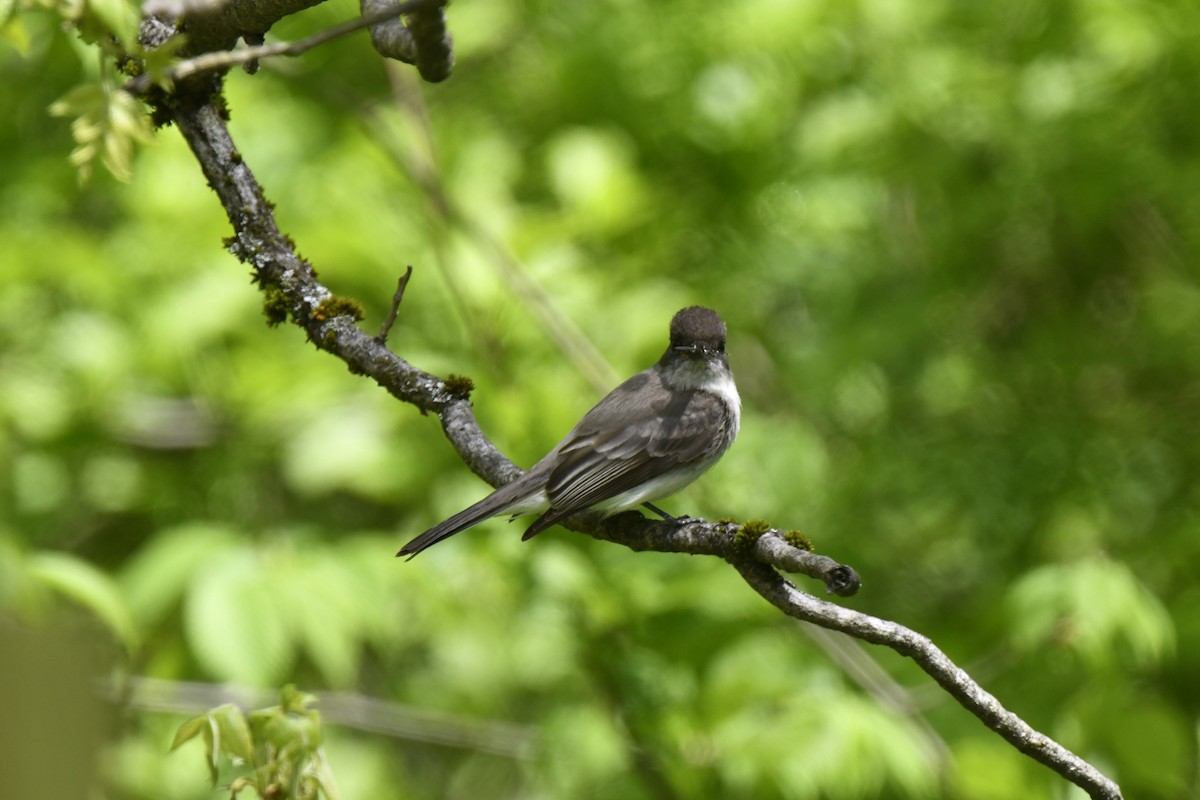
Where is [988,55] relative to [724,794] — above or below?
above

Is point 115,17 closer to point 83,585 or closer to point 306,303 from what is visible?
point 306,303

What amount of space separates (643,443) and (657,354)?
143cm

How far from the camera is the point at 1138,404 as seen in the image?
603 centimetres

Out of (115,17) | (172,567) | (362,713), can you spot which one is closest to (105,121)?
(115,17)

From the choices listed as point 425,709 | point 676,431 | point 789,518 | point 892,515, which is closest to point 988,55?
point 892,515

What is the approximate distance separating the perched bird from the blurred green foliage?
0.41m

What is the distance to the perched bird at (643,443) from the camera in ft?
11.8

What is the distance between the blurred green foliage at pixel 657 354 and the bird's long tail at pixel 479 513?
545mm

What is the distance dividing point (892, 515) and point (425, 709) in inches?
105

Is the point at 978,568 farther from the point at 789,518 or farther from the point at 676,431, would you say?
the point at 676,431

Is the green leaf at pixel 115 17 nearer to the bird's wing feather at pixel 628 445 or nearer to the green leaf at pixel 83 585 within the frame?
the green leaf at pixel 83 585

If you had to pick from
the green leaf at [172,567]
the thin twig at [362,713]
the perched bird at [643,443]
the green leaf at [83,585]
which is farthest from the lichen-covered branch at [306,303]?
the thin twig at [362,713]

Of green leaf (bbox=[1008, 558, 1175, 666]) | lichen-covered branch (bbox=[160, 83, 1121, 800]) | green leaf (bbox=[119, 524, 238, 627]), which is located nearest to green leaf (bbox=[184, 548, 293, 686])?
green leaf (bbox=[119, 524, 238, 627])

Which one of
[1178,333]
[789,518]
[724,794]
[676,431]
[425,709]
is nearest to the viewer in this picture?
[676,431]
